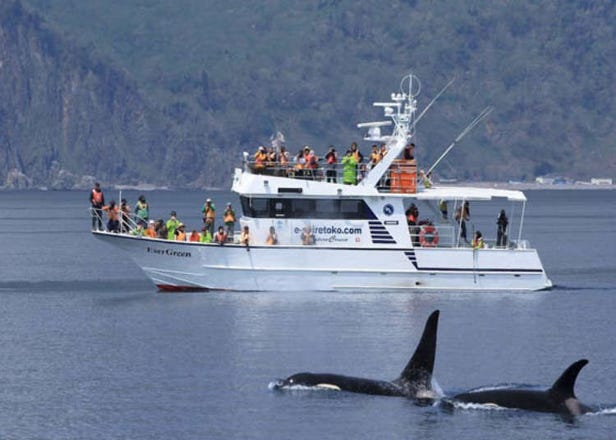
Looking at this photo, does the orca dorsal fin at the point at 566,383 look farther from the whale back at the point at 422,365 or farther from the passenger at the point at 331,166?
the passenger at the point at 331,166

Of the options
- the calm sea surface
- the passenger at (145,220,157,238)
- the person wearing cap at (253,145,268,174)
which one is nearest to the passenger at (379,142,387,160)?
the person wearing cap at (253,145,268,174)

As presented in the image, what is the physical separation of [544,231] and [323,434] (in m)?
90.0

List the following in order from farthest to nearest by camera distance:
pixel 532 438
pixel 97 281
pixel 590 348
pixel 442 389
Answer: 1. pixel 97 281
2. pixel 590 348
3. pixel 442 389
4. pixel 532 438

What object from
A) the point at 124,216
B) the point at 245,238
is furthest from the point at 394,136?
the point at 124,216

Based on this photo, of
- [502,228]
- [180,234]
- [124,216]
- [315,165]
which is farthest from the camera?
[124,216]

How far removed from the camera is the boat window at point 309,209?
60.2 meters

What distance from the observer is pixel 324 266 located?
60.3m

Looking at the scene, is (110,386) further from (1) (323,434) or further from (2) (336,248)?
(2) (336,248)

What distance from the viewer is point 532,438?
125 feet

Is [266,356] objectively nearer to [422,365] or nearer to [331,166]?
[422,365]

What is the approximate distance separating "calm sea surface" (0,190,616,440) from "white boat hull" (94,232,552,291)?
0.57 m

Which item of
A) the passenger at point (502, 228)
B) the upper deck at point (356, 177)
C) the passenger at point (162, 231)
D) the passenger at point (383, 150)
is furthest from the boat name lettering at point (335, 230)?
the passenger at point (502, 228)

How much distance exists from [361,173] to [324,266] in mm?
3531

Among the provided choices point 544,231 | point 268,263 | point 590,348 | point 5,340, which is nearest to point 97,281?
point 268,263
